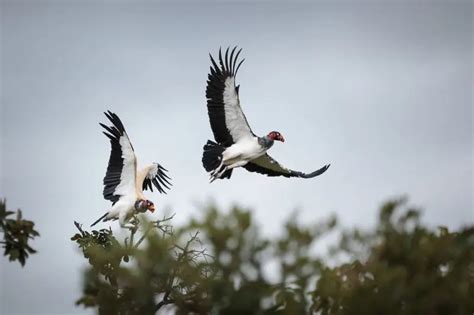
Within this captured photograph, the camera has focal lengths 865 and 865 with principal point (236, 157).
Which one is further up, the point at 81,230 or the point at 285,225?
the point at 81,230

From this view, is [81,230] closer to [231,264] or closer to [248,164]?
[248,164]

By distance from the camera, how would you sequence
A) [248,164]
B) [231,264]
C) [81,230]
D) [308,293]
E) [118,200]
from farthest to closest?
[248,164], [118,200], [81,230], [308,293], [231,264]

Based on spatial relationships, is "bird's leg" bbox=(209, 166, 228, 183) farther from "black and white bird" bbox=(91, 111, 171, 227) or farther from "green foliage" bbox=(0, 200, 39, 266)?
"green foliage" bbox=(0, 200, 39, 266)

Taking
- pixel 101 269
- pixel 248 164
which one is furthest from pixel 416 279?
pixel 248 164

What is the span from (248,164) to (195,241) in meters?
5.36

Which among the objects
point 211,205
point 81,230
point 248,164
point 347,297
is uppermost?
point 248,164

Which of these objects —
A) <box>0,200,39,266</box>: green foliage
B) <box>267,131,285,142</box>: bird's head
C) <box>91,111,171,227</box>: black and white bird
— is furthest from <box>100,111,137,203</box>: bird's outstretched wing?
<box>0,200,39,266</box>: green foliage

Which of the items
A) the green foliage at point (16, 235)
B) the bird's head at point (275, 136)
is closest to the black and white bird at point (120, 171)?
the bird's head at point (275, 136)

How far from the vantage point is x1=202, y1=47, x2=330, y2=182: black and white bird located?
639 inches

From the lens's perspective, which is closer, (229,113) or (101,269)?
(101,269)

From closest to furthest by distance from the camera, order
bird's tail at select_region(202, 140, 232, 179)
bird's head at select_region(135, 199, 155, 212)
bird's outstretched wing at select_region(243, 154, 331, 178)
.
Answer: bird's head at select_region(135, 199, 155, 212) → bird's tail at select_region(202, 140, 232, 179) → bird's outstretched wing at select_region(243, 154, 331, 178)

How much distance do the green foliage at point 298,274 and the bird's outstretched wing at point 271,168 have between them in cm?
578

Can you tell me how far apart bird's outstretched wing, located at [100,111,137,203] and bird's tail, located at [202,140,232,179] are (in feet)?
Result: 4.65

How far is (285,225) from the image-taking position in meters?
10.0
